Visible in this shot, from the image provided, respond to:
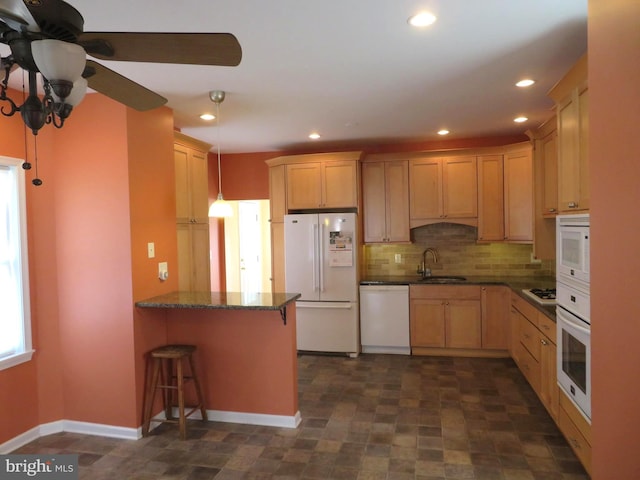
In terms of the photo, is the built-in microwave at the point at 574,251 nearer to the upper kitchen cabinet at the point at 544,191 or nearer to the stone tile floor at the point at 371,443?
the upper kitchen cabinet at the point at 544,191

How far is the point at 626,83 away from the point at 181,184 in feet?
11.7

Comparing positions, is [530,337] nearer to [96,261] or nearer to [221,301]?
[221,301]

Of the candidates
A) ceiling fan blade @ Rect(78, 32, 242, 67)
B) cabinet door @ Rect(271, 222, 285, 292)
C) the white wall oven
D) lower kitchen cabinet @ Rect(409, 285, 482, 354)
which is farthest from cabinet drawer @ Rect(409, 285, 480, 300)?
ceiling fan blade @ Rect(78, 32, 242, 67)

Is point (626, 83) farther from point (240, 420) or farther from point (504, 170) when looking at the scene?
point (504, 170)

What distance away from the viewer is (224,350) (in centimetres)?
343

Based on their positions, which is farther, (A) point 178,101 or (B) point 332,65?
(A) point 178,101

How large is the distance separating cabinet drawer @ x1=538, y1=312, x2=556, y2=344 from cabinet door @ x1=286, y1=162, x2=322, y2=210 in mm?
2720

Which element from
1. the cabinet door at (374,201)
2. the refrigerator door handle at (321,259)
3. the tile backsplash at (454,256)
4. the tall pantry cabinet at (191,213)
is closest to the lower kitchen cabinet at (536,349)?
the tile backsplash at (454,256)

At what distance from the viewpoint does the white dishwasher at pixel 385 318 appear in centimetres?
501

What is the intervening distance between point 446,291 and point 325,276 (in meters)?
1.40

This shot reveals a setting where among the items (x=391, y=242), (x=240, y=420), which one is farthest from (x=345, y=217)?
(x=240, y=420)

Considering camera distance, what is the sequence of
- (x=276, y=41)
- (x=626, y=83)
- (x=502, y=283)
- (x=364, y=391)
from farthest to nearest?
1. (x=502, y=283)
2. (x=364, y=391)
3. (x=276, y=41)
4. (x=626, y=83)

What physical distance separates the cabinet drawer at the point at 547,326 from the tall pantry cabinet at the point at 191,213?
2.99 m

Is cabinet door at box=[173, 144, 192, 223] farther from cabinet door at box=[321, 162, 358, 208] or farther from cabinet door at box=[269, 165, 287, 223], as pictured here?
cabinet door at box=[321, 162, 358, 208]
